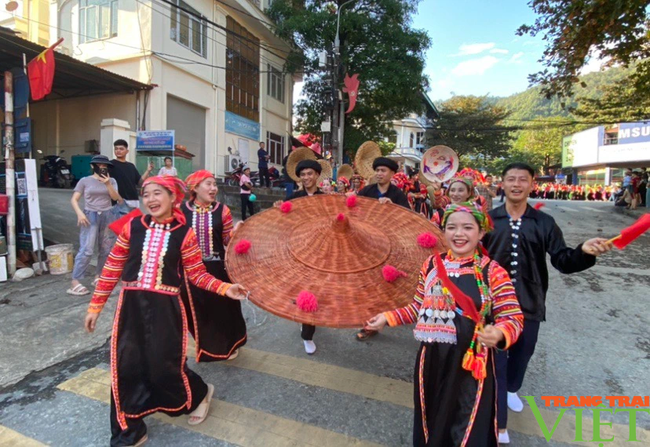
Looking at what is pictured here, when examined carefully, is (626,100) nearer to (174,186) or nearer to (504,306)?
(504,306)

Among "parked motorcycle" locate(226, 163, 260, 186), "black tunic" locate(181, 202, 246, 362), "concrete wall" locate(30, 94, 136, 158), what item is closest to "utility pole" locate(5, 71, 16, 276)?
"black tunic" locate(181, 202, 246, 362)

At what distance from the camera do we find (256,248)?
7.49ft

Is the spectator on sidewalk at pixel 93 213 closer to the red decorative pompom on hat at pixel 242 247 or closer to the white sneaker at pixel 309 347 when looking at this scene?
the white sneaker at pixel 309 347

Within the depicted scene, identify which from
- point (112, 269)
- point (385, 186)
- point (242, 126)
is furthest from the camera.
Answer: point (242, 126)

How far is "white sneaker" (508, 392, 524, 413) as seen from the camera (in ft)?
8.24

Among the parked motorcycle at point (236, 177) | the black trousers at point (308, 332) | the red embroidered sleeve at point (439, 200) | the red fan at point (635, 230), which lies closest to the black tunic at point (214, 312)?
the black trousers at point (308, 332)

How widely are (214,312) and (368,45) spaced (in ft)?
50.3

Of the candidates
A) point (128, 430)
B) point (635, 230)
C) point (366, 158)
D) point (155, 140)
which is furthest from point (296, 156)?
point (155, 140)

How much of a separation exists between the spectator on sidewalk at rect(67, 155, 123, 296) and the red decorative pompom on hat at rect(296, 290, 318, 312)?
3.86m

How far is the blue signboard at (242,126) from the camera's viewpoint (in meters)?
15.7

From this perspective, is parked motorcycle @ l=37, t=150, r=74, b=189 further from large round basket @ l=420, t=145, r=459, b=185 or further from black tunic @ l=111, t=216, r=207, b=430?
black tunic @ l=111, t=216, r=207, b=430

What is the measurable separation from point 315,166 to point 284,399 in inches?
77.4

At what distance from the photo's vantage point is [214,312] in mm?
2896

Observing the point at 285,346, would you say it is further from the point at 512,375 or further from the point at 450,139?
the point at 450,139
